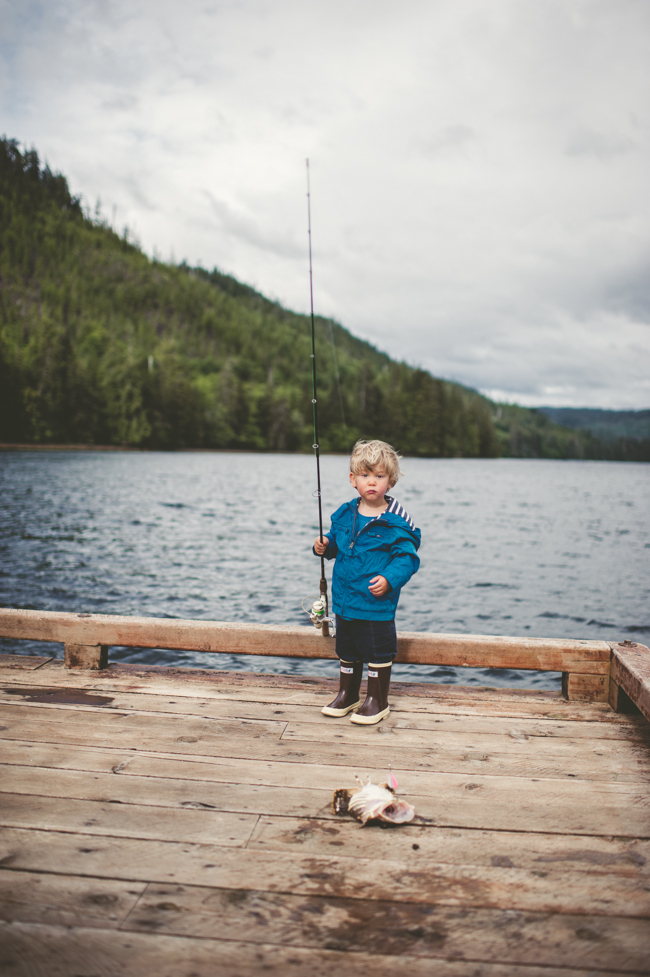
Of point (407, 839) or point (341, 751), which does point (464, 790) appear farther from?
point (341, 751)

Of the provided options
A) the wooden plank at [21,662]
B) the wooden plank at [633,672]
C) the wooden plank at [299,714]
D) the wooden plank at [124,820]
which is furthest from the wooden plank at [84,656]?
the wooden plank at [633,672]

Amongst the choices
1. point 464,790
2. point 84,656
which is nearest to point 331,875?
point 464,790

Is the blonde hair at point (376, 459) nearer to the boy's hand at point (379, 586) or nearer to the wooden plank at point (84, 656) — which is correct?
the boy's hand at point (379, 586)

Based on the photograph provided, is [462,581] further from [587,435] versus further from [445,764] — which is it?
[587,435]

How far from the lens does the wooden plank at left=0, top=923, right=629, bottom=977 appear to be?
1546 mm

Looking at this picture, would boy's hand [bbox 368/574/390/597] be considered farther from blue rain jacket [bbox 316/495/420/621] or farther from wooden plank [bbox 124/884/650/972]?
wooden plank [bbox 124/884/650/972]

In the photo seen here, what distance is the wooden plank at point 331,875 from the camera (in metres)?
1.83

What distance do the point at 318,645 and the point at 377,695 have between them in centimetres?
59

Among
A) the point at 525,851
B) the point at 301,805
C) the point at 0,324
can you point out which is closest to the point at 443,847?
the point at 525,851

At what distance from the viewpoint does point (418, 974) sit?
155 cm

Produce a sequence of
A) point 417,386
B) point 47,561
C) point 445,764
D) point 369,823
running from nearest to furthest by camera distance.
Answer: point 369,823, point 445,764, point 47,561, point 417,386

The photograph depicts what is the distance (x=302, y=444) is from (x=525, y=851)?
275 feet

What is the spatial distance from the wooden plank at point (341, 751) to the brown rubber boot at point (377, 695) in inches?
5.0

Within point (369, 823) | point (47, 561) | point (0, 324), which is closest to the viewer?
point (369, 823)
